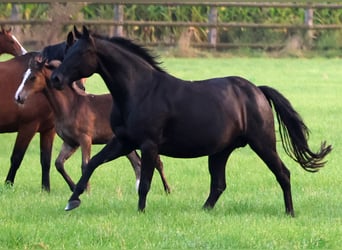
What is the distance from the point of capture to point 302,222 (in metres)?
8.84

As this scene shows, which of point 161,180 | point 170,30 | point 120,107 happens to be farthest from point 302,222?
point 170,30

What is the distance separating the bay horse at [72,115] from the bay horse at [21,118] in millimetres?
402

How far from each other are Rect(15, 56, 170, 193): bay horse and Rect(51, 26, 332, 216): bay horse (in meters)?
1.78

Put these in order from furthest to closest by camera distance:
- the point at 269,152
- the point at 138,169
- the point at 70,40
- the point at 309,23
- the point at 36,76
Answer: the point at 309,23 → the point at 138,169 → the point at 36,76 → the point at 70,40 → the point at 269,152

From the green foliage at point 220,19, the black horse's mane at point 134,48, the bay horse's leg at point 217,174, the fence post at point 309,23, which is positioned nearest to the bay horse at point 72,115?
the bay horse's leg at point 217,174

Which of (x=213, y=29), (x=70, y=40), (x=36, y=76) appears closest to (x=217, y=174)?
(x=70, y=40)

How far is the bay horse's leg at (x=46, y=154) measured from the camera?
11.7 metres

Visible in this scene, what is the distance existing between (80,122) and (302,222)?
378cm

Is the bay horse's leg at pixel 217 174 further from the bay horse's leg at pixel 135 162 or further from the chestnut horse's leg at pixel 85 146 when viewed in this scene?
the chestnut horse's leg at pixel 85 146

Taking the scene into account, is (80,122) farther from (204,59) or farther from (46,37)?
(204,59)

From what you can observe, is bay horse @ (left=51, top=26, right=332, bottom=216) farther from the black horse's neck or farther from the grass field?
the grass field

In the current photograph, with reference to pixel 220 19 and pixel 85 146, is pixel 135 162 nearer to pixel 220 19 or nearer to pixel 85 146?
pixel 85 146

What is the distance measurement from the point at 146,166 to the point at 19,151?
3141 mm

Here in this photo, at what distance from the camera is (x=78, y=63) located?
944 cm
